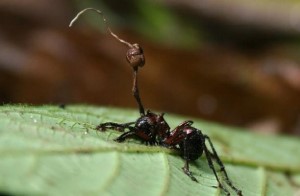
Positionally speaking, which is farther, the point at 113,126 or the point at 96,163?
the point at 113,126

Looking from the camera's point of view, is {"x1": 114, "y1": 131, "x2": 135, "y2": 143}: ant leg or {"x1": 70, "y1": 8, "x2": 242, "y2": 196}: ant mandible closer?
{"x1": 114, "y1": 131, "x2": 135, "y2": 143}: ant leg

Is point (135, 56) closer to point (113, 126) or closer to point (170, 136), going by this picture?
point (113, 126)

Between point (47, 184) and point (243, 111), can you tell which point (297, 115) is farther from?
point (47, 184)

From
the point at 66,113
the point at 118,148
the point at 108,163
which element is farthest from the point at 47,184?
the point at 66,113

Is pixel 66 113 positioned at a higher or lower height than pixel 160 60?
lower

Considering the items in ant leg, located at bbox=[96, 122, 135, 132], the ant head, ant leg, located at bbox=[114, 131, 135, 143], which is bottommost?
ant leg, located at bbox=[114, 131, 135, 143]

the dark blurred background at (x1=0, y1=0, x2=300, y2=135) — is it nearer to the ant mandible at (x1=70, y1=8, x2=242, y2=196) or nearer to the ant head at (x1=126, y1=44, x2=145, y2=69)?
the ant mandible at (x1=70, y1=8, x2=242, y2=196)

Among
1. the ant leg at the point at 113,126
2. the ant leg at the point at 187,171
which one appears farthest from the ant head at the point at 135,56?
the ant leg at the point at 187,171

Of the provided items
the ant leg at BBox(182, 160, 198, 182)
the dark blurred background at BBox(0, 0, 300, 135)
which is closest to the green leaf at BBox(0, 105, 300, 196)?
the ant leg at BBox(182, 160, 198, 182)

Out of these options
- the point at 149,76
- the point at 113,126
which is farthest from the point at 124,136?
the point at 149,76
